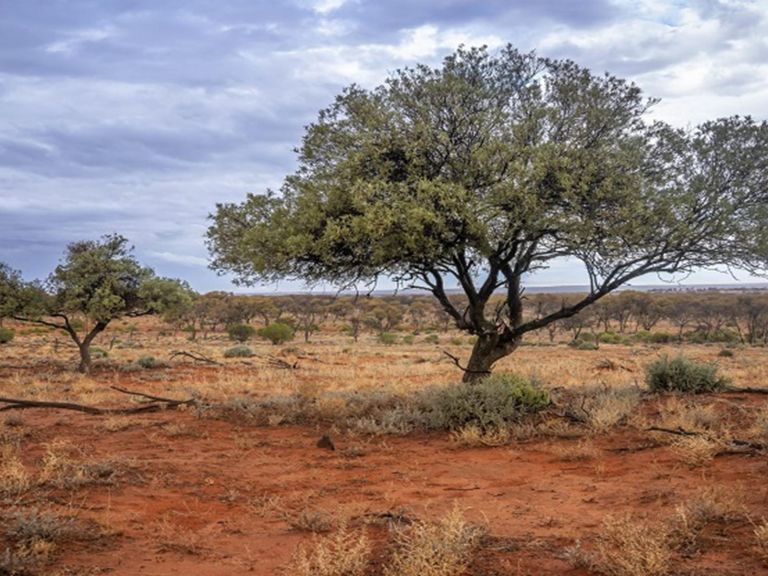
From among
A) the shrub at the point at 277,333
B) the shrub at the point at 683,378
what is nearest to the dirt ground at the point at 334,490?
the shrub at the point at 683,378

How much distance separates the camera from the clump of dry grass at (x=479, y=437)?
10.5 m

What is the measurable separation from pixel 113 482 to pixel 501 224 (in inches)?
315

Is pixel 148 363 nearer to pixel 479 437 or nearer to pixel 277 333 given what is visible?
pixel 277 333

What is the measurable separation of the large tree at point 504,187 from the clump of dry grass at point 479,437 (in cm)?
341

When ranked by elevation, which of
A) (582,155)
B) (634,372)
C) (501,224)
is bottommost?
(634,372)

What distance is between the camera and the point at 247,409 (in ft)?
45.9

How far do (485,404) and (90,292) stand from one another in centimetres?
1818

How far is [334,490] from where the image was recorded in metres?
7.92

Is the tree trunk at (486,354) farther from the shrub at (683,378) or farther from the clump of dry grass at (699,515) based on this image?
the clump of dry grass at (699,515)

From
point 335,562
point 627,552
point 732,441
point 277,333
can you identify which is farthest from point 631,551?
point 277,333

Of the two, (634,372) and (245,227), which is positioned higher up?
(245,227)

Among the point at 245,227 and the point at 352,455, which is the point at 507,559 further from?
the point at 245,227

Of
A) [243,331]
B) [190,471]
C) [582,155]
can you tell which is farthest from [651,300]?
[190,471]

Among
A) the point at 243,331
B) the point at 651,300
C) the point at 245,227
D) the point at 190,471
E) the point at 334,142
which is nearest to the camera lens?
the point at 190,471
